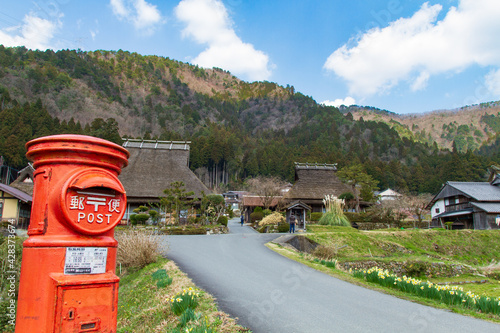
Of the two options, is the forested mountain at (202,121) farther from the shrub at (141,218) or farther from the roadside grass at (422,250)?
the roadside grass at (422,250)

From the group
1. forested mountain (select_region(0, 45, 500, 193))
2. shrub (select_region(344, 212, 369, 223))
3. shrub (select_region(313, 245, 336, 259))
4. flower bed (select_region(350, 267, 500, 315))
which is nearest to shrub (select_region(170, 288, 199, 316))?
flower bed (select_region(350, 267, 500, 315))

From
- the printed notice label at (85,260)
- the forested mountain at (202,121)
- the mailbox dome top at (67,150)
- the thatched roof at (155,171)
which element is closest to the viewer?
the printed notice label at (85,260)

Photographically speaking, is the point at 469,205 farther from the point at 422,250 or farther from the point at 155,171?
the point at 155,171

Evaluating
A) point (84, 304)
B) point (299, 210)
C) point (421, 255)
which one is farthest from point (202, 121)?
point (84, 304)

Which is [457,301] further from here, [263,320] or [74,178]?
[74,178]

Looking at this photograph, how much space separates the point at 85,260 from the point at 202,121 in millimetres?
111715

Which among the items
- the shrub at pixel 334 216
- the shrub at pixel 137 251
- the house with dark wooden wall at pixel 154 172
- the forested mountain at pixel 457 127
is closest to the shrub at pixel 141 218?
the house with dark wooden wall at pixel 154 172

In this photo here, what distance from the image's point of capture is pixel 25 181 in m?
28.7

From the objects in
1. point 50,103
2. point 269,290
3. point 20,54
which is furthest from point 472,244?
point 20,54

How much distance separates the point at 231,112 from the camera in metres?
147

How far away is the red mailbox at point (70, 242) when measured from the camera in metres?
2.79

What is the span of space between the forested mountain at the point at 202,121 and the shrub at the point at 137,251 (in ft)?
131

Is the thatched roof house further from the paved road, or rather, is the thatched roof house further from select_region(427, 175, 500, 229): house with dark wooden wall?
the paved road

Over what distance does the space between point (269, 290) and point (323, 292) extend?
1181 mm
